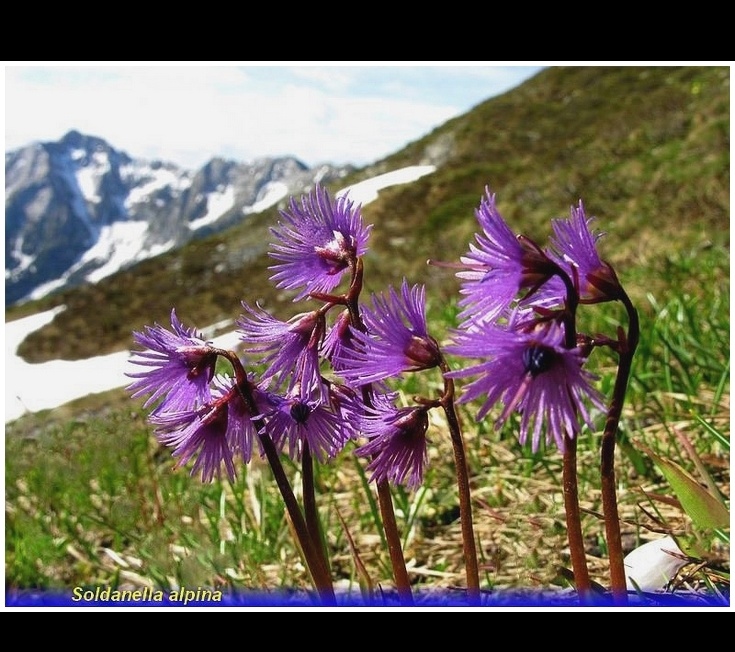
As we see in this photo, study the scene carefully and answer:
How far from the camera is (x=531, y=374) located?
4.13 feet

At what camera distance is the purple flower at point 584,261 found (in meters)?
1.37

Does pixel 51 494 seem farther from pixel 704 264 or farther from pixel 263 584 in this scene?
pixel 704 264

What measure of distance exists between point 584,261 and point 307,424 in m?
0.70

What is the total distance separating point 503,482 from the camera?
3250 millimetres

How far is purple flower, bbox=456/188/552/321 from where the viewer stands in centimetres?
130

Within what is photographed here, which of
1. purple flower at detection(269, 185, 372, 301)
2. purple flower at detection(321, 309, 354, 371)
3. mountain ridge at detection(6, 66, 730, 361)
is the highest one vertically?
purple flower at detection(269, 185, 372, 301)

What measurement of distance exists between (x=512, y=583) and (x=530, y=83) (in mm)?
43766

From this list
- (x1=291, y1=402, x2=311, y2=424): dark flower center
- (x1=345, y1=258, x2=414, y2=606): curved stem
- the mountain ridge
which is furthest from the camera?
the mountain ridge

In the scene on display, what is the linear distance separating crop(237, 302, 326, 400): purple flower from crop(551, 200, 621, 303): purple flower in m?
0.51

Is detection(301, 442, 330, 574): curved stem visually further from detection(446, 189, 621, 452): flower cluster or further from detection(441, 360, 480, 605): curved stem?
detection(446, 189, 621, 452): flower cluster

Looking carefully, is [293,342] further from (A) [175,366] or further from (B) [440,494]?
(B) [440,494]

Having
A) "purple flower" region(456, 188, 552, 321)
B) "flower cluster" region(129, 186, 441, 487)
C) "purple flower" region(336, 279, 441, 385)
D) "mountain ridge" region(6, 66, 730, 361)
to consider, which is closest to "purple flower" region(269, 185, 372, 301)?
"flower cluster" region(129, 186, 441, 487)

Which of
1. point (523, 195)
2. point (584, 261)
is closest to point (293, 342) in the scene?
point (584, 261)

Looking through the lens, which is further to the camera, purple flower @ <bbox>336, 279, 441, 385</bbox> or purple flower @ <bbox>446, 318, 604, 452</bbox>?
purple flower @ <bbox>336, 279, 441, 385</bbox>
